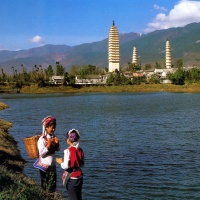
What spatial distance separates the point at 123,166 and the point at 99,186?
11.2 ft

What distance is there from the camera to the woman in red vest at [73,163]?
8086 mm

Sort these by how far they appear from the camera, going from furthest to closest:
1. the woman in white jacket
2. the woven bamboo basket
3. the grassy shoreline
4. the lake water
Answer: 1. the grassy shoreline
2. the lake water
3. the woven bamboo basket
4. the woman in white jacket

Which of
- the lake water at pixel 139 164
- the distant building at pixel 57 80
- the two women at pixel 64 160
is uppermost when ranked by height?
the two women at pixel 64 160

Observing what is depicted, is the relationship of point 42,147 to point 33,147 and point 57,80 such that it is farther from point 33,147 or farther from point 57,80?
point 57,80

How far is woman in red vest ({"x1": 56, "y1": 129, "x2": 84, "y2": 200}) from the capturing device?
8.09m

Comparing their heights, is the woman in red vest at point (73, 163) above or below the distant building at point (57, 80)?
above

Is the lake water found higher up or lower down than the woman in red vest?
lower down

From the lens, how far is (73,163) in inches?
321

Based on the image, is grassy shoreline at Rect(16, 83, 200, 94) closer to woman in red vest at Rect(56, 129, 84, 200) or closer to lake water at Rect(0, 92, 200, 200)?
lake water at Rect(0, 92, 200, 200)

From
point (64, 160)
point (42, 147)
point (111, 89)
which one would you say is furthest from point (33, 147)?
point (111, 89)

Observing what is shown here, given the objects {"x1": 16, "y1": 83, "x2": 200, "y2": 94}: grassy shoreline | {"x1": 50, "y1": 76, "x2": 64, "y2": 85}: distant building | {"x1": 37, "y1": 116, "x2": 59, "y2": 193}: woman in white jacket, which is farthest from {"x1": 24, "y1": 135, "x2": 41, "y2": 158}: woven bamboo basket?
{"x1": 50, "y1": 76, "x2": 64, "y2": 85}: distant building

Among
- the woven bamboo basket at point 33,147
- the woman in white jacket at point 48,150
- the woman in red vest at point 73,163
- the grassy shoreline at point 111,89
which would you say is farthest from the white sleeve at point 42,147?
the grassy shoreline at point 111,89

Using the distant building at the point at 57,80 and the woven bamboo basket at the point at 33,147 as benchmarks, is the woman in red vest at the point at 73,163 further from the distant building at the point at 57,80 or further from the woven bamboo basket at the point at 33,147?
the distant building at the point at 57,80

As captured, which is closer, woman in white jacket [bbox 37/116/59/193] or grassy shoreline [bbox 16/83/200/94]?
→ woman in white jacket [bbox 37/116/59/193]
